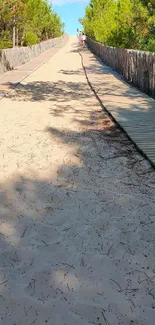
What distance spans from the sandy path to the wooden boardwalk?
0.28 meters

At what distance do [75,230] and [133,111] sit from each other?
18.1 ft

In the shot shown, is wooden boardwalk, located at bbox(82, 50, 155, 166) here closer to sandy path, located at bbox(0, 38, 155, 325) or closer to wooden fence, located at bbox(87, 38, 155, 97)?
sandy path, located at bbox(0, 38, 155, 325)

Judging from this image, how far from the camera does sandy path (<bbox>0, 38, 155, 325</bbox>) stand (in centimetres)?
254

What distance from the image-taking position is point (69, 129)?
7105 mm

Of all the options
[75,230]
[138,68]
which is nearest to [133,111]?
[138,68]

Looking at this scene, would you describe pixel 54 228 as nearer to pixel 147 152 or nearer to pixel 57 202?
pixel 57 202

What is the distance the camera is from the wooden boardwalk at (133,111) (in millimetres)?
6057

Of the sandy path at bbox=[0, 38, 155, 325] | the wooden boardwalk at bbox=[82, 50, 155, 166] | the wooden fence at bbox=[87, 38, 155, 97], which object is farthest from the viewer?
the wooden fence at bbox=[87, 38, 155, 97]

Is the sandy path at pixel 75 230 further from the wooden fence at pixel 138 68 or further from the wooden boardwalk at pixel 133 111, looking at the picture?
the wooden fence at pixel 138 68

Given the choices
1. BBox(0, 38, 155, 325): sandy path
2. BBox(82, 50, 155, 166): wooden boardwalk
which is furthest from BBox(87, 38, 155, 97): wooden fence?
BBox(0, 38, 155, 325): sandy path

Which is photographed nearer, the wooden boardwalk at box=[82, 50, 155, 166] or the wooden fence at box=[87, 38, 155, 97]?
the wooden boardwalk at box=[82, 50, 155, 166]

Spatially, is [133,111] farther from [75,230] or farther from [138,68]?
[75,230]

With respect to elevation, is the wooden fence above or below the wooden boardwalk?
above

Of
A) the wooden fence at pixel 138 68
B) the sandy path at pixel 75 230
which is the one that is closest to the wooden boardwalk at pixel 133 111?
the sandy path at pixel 75 230
